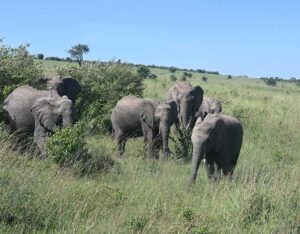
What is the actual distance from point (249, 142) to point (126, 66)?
753cm

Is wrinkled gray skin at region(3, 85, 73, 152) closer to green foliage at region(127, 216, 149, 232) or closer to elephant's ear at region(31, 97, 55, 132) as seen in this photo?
elephant's ear at region(31, 97, 55, 132)

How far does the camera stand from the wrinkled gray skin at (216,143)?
9164 millimetres

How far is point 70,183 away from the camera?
8266 millimetres

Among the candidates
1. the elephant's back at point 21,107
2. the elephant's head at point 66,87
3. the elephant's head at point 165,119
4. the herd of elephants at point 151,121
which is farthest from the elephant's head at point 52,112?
the elephant's head at point 165,119

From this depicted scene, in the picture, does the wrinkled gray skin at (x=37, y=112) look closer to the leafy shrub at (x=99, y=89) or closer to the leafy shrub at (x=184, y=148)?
the leafy shrub at (x=99, y=89)

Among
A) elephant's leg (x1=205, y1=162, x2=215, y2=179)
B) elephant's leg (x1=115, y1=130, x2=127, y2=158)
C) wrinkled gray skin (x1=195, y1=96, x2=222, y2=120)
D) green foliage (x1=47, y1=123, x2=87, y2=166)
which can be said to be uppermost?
wrinkled gray skin (x1=195, y1=96, x2=222, y2=120)

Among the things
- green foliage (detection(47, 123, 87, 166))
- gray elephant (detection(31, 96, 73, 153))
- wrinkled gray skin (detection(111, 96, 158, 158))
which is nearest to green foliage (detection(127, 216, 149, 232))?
green foliage (detection(47, 123, 87, 166))

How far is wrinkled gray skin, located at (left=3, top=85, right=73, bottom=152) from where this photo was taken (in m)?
11.0

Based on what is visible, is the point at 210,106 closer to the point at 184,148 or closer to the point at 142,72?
the point at 184,148

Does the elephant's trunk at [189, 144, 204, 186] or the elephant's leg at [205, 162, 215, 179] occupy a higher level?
the elephant's trunk at [189, 144, 204, 186]

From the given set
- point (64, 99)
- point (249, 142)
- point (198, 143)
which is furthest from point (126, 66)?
point (198, 143)

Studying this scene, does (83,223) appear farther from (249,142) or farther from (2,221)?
(249,142)

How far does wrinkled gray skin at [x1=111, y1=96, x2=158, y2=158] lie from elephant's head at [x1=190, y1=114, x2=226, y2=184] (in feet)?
10.4

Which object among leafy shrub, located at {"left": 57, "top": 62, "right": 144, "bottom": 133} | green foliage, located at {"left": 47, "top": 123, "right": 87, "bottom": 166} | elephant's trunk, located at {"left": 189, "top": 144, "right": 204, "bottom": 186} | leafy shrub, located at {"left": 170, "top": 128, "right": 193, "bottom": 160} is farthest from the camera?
leafy shrub, located at {"left": 57, "top": 62, "right": 144, "bottom": 133}
